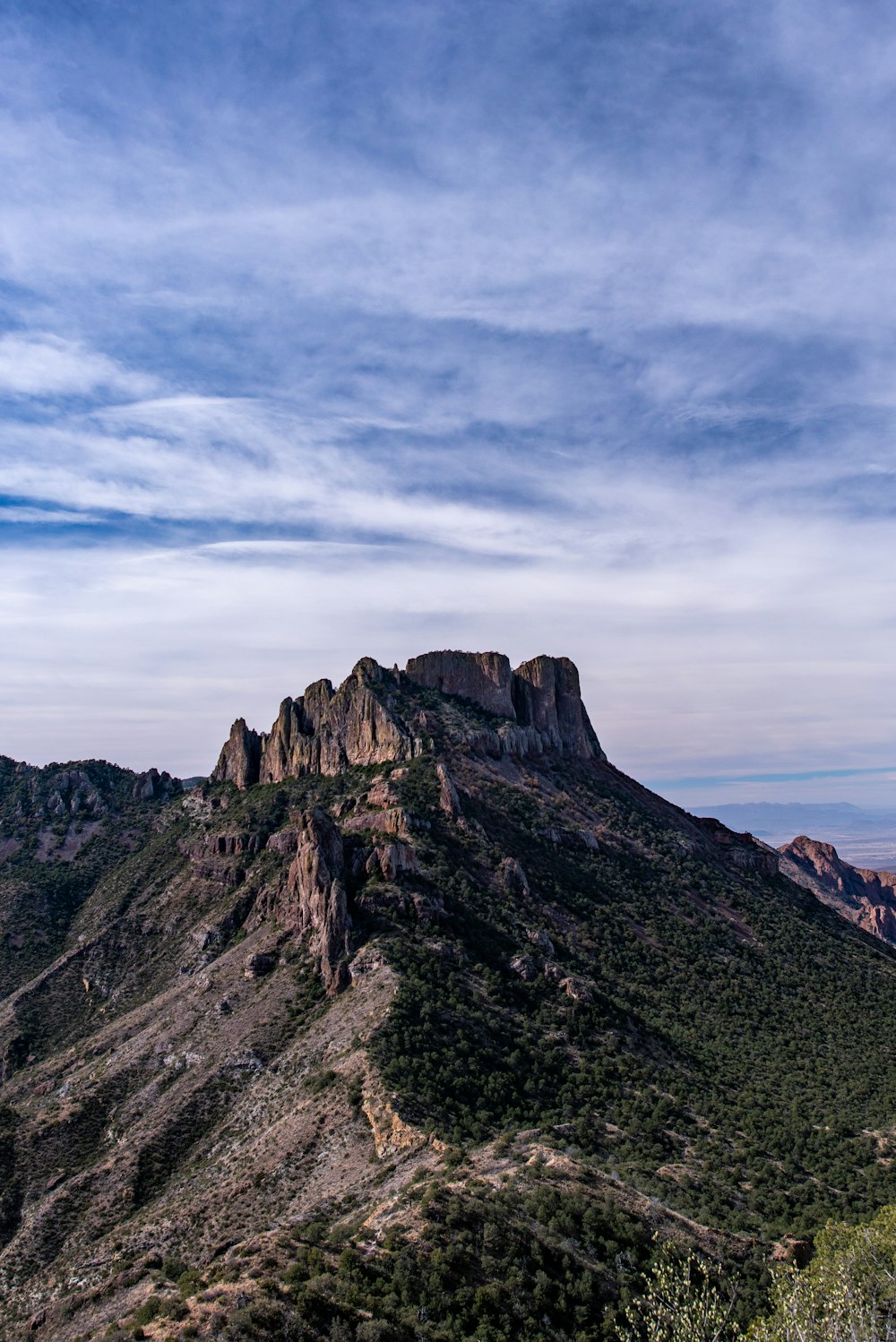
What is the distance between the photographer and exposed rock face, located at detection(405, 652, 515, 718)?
506ft

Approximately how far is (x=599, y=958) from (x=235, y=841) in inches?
2355

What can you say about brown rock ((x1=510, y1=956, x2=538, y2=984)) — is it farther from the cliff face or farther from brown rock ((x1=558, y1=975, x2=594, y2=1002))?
the cliff face

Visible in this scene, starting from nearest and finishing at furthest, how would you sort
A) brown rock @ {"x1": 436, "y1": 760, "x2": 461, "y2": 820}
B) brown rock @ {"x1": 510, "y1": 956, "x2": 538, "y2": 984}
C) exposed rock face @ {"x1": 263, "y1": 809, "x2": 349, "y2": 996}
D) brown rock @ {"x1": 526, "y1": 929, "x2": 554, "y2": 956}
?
exposed rock face @ {"x1": 263, "y1": 809, "x2": 349, "y2": 996}
brown rock @ {"x1": 510, "y1": 956, "x2": 538, "y2": 984}
brown rock @ {"x1": 526, "y1": 929, "x2": 554, "y2": 956}
brown rock @ {"x1": 436, "y1": 760, "x2": 461, "y2": 820}

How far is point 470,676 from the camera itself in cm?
15600

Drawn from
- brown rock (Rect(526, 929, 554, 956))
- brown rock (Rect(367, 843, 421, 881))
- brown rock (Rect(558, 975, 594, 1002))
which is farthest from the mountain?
brown rock (Rect(526, 929, 554, 956))

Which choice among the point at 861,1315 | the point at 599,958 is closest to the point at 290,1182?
the point at 861,1315

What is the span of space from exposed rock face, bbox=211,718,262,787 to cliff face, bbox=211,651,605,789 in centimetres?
17

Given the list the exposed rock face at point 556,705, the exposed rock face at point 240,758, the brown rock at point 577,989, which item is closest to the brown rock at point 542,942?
the brown rock at point 577,989

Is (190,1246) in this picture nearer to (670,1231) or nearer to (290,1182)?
(290,1182)

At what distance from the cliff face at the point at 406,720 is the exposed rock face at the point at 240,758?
17 centimetres

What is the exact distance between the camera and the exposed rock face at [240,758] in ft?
492

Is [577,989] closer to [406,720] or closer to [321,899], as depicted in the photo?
[321,899]

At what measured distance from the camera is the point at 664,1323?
42.9 metres

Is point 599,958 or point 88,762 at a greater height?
point 88,762
